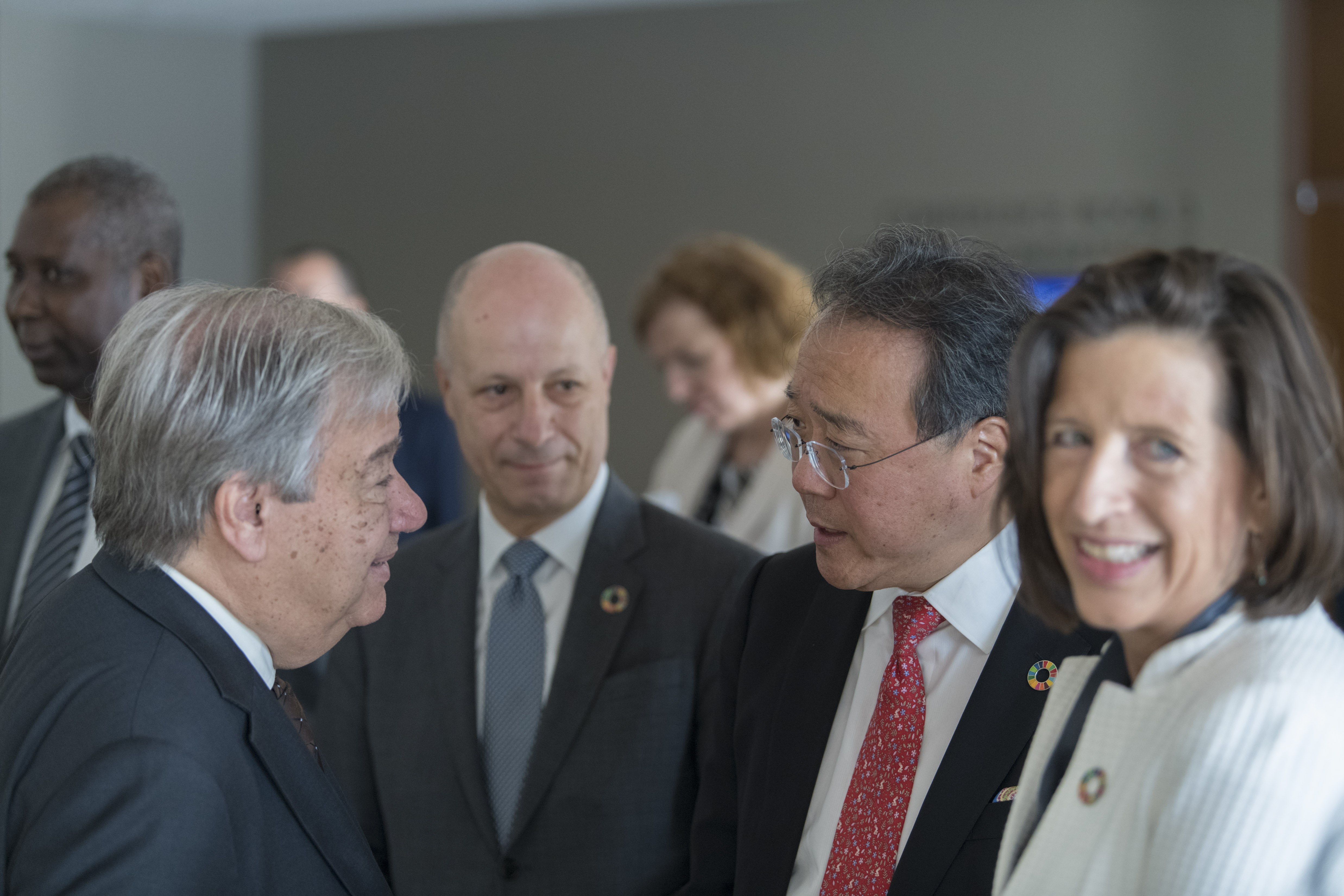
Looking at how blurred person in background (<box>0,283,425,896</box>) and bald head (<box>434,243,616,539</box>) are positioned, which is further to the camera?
bald head (<box>434,243,616,539</box>)

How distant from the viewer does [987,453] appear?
1903mm

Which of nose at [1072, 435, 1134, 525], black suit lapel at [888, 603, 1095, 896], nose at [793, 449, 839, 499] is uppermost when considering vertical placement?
nose at [1072, 435, 1134, 525]

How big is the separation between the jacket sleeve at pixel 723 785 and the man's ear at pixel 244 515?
A: 84 cm

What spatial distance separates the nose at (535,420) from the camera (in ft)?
7.88

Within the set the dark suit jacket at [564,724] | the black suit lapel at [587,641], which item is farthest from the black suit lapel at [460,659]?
the black suit lapel at [587,641]

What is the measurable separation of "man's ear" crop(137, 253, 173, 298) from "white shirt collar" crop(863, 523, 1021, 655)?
1.88 m

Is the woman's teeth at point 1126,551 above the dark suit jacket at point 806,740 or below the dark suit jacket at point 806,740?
above

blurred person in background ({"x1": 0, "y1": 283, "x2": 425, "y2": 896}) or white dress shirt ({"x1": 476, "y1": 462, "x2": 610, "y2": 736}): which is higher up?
blurred person in background ({"x1": 0, "y1": 283, "x2": 425, "y2": 896})

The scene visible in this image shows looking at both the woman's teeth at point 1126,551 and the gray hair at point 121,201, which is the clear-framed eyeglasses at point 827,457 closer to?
the woman's teeth at point 1126,551

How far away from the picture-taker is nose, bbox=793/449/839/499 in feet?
6.22

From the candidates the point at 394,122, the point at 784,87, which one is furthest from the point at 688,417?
the point at 394,122

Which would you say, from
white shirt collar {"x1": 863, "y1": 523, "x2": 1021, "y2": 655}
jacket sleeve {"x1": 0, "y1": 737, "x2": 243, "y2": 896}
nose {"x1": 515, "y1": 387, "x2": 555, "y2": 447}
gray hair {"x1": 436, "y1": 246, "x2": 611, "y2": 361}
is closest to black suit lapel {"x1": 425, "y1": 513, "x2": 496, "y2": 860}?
nose {"x1": 515, "y1": 387, "x2": 555, "y2": 447}

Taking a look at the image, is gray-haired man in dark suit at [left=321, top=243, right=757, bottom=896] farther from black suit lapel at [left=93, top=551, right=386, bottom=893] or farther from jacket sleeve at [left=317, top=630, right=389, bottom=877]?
black suit lapel at [left=93, top=551, right=386, bottom=893]

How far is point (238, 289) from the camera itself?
5.69 feet
